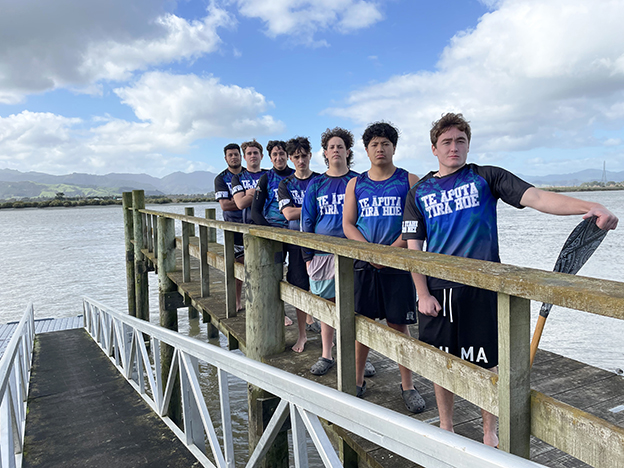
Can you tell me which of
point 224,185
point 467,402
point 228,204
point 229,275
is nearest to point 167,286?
point 228,204

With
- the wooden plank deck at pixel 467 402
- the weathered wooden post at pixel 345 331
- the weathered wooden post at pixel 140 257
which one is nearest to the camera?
the wooden plank deck at pixel 467 402

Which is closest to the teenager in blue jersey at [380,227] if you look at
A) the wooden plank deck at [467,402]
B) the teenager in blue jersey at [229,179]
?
the wooden plank deck at [467,402]

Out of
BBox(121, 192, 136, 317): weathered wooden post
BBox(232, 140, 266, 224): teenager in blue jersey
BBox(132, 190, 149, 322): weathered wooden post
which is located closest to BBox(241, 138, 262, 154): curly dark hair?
BBox(232, 140, 266, 224): teenager in blue jersey

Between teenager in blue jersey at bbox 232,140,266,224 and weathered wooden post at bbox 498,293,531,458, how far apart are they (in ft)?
12.0

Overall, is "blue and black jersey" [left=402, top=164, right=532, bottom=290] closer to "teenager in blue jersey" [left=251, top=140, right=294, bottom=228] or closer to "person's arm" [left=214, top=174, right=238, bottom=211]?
"teenager in blue jersey" [left=251, top=140, right=294, bottom=228]

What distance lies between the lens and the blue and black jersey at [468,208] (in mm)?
2070

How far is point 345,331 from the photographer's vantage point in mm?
2283

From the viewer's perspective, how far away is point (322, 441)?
1651 mm

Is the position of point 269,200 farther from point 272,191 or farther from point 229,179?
point 229,179

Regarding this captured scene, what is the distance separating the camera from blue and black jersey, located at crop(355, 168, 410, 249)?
8.78 ft

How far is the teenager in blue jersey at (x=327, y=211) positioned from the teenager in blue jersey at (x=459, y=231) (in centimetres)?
87

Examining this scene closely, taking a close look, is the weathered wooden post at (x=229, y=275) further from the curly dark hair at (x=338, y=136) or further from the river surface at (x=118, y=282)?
the river surface at (x=118, y=282)

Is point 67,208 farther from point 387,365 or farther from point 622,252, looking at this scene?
point 387,365

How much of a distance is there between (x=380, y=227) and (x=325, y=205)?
0.56m
